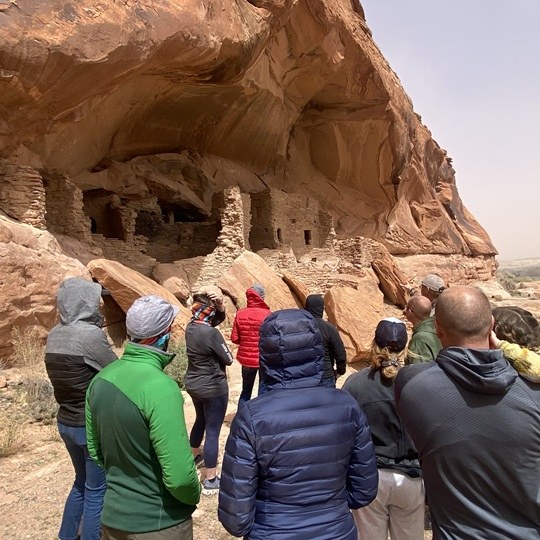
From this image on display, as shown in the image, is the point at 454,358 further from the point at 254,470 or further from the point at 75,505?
the point at 75,505

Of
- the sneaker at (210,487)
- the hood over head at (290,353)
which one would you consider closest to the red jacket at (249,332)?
the sneaker at (210,487)

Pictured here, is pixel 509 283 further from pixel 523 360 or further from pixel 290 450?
pixel 290 450

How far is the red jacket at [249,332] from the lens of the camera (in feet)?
14.5

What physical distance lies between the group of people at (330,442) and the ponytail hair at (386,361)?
31 mm

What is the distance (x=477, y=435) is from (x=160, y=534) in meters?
1.38

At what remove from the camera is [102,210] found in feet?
40.0

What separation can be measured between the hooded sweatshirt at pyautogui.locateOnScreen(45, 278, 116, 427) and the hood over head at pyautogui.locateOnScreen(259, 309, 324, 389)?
1.36 m

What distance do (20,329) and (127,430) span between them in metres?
5.24

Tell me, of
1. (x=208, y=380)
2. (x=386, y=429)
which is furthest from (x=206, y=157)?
(x=386, y=429)

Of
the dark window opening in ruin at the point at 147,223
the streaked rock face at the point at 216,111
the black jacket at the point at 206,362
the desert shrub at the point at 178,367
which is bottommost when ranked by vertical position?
the desert shrub at the point at 178,367

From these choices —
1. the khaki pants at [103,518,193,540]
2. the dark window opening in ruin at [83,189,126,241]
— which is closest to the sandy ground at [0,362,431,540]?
the khaki pants at [103,518,193,540]

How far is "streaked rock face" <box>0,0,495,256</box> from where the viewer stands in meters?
6.30

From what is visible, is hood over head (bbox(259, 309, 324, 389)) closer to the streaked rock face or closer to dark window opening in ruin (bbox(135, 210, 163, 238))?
the streaked rock face

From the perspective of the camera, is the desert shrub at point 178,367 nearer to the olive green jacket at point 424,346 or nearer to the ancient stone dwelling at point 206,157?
the ancient stone dwelling at point 206,157
